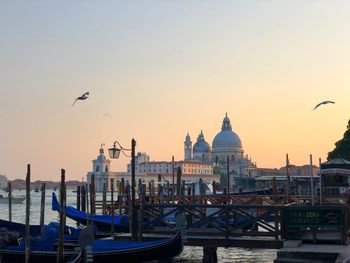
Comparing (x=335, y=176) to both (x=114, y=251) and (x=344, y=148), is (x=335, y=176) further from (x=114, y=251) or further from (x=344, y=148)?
(x=114, y=251)

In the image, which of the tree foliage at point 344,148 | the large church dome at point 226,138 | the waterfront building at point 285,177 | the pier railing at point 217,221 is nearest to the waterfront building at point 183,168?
the large church dome at point 226,138

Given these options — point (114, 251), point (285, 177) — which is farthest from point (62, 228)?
point (285, 177)

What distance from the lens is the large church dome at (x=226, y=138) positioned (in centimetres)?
14400

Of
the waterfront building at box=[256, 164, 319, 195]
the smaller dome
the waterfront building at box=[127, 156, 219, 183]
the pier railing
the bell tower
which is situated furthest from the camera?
the bell tower

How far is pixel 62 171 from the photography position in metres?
13.4

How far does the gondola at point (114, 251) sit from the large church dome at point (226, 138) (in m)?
130

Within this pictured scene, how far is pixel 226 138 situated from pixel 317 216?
131295 mm

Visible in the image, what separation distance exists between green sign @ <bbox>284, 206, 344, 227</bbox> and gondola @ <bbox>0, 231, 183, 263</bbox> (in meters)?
2.69

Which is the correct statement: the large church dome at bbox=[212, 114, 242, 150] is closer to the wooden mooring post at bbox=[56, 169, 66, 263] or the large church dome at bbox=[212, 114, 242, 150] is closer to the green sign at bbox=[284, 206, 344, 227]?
the green sign at bbox=[284, 206, 344, 227]

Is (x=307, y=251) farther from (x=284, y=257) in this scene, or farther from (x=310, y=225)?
(x=310, y=225)

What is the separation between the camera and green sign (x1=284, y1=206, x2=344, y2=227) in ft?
42.5

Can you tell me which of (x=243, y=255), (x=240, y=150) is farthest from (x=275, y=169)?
(x=243, y=255)

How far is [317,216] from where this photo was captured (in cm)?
1301

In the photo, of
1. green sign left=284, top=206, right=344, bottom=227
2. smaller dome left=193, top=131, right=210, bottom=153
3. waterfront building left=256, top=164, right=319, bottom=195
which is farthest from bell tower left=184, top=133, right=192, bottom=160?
green sign left=284, top=206, right=344, bottom=227
